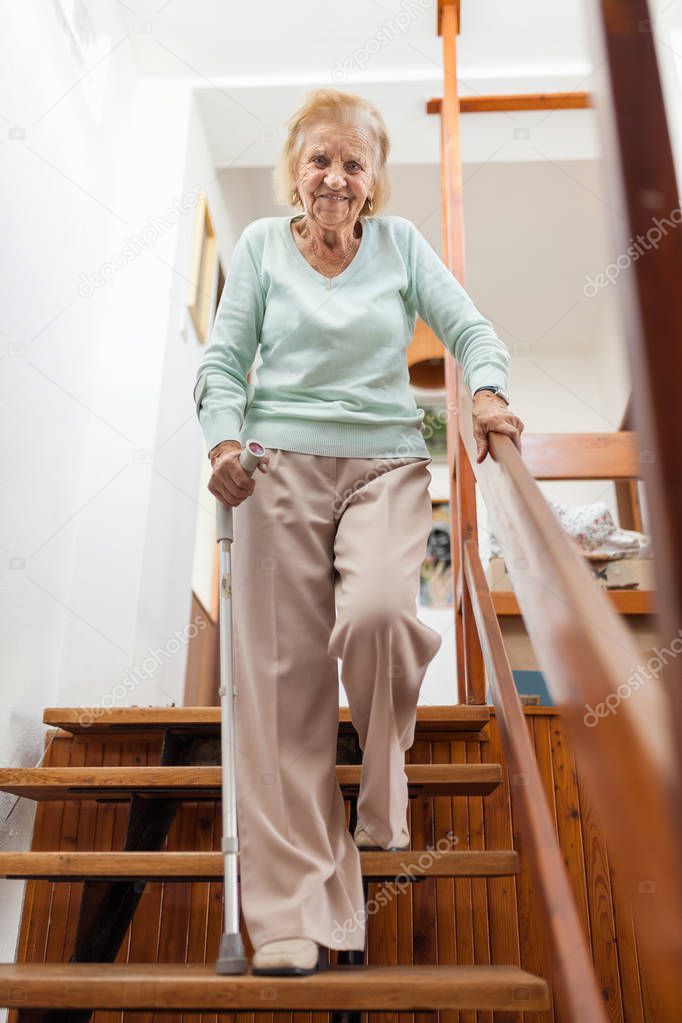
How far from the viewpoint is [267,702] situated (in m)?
1.43

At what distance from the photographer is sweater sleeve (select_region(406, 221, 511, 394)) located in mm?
1554

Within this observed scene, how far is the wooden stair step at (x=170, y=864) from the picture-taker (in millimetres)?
1484

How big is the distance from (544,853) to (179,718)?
99cm

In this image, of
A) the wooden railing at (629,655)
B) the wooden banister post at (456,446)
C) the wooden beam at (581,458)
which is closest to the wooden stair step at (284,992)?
the wooden railing at (629,655)

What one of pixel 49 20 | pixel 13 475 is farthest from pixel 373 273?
pixel 49 20

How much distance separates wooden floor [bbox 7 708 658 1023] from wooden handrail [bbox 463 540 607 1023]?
1.47 feet

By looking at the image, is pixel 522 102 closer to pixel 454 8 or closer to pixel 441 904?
pixel 454 8

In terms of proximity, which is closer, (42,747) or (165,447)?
(42,747)

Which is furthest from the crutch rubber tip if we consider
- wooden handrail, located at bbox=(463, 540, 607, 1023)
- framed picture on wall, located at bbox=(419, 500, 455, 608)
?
framed picture on wall, located at bbox=(419, 500, 455, 608)

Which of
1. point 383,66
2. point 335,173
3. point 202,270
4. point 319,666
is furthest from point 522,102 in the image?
point 319,666

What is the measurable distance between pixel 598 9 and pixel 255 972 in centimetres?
116

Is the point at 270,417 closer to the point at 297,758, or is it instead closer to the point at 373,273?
the point at 373,273

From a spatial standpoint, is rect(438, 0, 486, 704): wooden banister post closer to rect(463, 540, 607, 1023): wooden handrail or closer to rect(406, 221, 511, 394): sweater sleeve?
rect(406, 221, 511, 394): sweater sleeve

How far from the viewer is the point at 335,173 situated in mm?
1674
